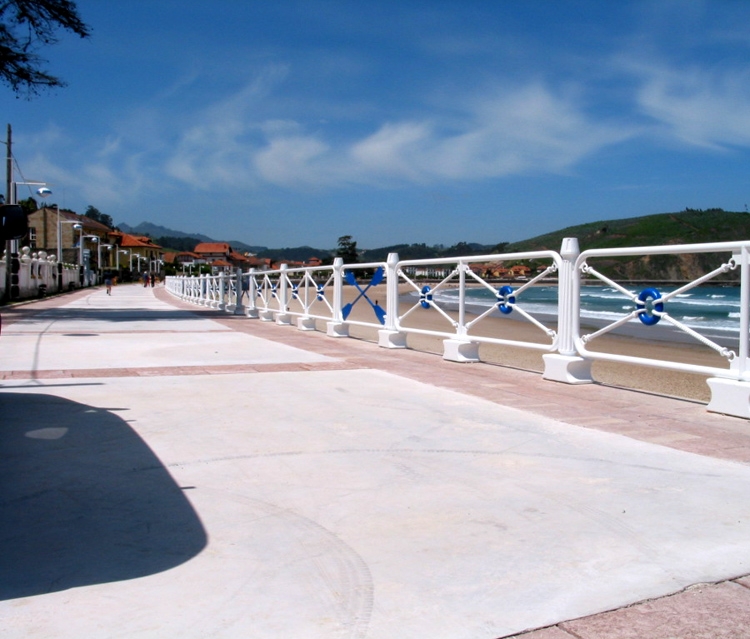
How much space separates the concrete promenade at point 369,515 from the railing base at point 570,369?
28.3 inches

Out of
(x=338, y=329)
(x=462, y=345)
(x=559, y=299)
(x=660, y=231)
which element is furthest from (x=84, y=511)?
(x=660, y=231)

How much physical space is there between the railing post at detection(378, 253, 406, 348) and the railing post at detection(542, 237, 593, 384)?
11.3 ft

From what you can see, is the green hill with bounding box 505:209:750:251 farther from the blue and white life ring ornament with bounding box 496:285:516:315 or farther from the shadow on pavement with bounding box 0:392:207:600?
the shadow on pavement with bounding box 0:392:207:600

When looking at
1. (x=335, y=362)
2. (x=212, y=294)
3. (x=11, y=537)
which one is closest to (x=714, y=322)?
(x=212, y=294)

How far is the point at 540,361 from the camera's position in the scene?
13570 mm

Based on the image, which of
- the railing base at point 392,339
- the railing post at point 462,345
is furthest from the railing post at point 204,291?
the railing post at point 462,345

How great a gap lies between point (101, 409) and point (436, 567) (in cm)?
351

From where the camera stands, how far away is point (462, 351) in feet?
27.9

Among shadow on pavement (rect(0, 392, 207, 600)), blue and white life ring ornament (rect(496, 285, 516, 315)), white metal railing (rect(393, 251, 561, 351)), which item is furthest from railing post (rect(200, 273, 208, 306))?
shadow on pavement (rect(0, 392, 207, 600))

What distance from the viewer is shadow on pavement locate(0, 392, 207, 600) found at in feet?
8.58

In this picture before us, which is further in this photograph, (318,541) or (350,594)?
(318,541)

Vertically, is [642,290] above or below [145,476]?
above

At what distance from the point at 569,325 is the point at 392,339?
365 cm

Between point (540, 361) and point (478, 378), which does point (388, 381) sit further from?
point (540, 361)
